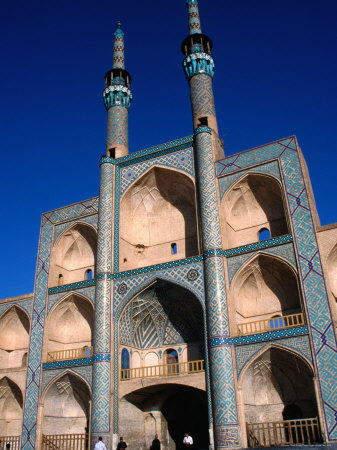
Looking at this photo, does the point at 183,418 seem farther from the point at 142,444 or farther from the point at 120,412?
the point at 120,412

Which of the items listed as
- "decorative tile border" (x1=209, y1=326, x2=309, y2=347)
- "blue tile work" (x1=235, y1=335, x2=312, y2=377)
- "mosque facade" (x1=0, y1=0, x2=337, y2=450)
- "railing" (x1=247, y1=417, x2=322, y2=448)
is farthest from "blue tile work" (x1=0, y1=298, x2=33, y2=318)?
"railing" (x1=247, y1=417, x2=322, y2=448)

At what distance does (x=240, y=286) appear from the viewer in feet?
38.5

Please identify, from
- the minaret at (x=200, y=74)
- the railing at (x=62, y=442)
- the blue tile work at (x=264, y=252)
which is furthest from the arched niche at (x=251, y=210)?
the railing at (x=62, y=442)

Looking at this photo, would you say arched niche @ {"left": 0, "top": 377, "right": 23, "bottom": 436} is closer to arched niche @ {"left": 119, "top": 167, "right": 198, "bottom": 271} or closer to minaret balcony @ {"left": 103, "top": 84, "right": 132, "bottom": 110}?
arched niche @ {"left": 119, "top": 167, "right": 198, "bottom": 271}

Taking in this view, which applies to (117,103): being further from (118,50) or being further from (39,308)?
(39,308)

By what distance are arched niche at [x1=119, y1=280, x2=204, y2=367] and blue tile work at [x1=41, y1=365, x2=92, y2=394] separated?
1132 mm

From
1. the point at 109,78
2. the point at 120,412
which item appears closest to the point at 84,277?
the point at 120,412

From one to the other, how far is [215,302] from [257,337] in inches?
49.2

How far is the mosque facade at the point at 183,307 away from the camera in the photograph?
33.8 ft

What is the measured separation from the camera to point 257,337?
34.3 ft

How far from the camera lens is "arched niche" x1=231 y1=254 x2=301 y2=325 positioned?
38.0ft

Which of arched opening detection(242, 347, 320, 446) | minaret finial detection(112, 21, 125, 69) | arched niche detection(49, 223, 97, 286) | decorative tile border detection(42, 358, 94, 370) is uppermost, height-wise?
minaret finial detection(112, 21, 125, 69)

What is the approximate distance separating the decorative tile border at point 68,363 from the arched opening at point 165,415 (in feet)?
4.69

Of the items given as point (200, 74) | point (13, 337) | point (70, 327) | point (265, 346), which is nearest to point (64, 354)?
point (70, 327)
